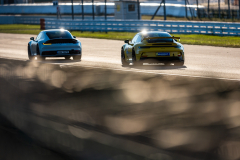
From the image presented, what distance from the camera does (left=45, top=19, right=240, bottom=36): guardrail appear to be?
33.4m

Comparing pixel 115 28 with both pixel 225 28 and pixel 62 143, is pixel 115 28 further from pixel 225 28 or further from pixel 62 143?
pixel 62 143

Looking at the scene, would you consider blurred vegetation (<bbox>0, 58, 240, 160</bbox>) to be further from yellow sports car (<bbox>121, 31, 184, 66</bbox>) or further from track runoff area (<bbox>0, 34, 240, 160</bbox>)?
yellow sports car (<bbox>121, 31, 184, 66</bbox>)

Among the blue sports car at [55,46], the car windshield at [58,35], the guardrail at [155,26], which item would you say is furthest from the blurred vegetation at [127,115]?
the guardrail at [155,26]

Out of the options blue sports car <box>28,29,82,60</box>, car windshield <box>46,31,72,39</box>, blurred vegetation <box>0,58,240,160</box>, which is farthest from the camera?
car windshield <box>46,31,72,39</box>

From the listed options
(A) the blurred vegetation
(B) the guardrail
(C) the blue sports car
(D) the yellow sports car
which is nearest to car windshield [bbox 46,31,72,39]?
(C) the blue sports car

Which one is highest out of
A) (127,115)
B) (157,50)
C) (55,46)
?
(55,46)

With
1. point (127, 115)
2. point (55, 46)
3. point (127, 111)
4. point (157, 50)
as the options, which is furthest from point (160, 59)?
point (127, 115)

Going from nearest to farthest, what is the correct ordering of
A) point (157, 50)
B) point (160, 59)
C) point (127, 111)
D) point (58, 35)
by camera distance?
point (127, 111) < point (157, 50) < point (160, 59) < point (58, 35)

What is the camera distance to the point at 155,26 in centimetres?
3694

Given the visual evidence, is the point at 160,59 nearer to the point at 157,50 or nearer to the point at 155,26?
the point at 157,50

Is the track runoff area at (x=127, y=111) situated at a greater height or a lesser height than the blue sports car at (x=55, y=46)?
lesser

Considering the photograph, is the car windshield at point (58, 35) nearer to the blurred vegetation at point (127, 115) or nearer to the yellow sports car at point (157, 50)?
the yellow sports car at point (157, 50)

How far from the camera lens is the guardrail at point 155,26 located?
33.4 m

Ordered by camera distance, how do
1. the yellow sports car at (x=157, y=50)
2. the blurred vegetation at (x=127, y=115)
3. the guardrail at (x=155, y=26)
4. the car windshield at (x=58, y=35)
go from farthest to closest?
the guardrail at (x=155, y=26), the car windshield at (x=58, y=35), the yellow sports car at (x=157, y=50), the blurred vegetation at (x=127, y=115)
